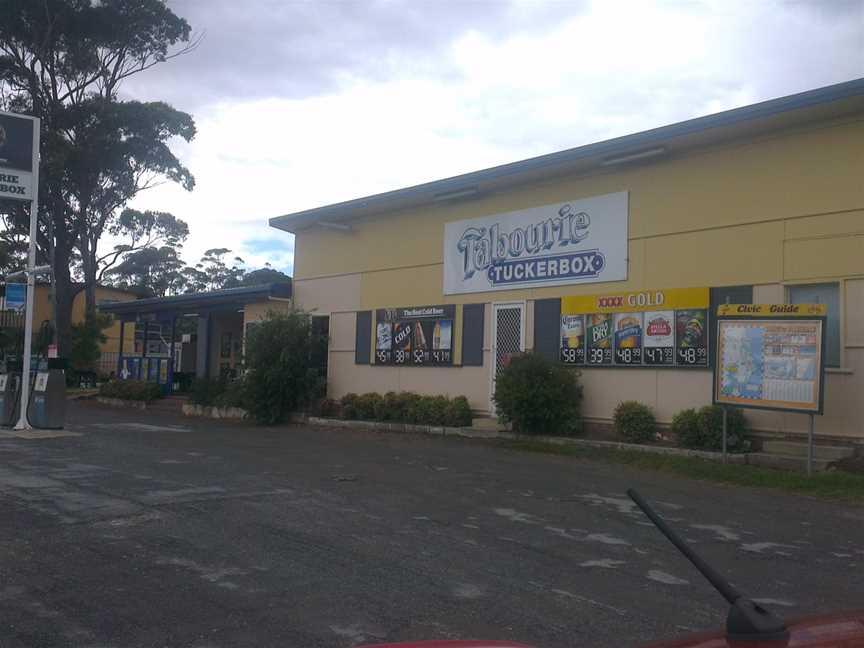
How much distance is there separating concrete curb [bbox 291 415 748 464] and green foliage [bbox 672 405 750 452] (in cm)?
29

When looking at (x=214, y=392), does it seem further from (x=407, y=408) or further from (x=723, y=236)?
(x=723, y=236)

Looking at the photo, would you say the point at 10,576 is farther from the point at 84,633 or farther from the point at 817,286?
the point at 817,286

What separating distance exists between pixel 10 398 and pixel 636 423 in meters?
14.2

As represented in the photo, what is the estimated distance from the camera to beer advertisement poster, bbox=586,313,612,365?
57.9ft

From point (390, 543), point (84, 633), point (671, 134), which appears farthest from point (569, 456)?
point (84, 633)

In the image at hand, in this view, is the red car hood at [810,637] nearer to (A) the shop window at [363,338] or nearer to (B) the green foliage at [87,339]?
(A) the shop window at [363,338]

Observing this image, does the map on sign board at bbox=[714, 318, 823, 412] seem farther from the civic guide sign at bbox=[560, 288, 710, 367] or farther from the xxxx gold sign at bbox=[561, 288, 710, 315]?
the xxxx gold sign at bbox=[561, 288, 710, 315]

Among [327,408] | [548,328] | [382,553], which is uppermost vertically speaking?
[548,328]

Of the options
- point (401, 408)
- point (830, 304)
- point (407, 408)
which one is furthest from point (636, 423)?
point (401, 408)

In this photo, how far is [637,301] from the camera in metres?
17.2

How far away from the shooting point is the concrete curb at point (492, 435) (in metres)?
14.8

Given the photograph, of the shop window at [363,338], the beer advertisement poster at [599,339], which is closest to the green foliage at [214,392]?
the shop window at [363,338]

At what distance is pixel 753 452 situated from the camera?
1470cm

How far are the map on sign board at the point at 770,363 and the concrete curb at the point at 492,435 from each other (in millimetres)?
1294
